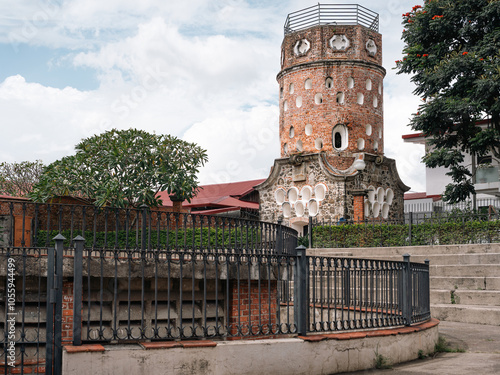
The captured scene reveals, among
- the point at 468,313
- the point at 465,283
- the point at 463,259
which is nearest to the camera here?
the point at 468,313

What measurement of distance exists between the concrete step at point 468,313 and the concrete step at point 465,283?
1.23 metres

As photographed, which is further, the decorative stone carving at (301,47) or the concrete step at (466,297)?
the decorative stone carving at (301,47)

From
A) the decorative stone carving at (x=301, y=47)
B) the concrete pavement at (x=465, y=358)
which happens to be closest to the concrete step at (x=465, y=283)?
the concrete pavement at (x=465, y=358)

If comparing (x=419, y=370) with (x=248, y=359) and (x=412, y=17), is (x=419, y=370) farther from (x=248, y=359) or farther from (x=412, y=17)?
(x=412, y=17)

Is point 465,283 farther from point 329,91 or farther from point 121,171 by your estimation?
point 329,91

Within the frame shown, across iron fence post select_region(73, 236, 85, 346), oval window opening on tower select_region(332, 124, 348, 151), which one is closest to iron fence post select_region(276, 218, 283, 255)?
iron fence post select_region(73, 236, 85, 346)

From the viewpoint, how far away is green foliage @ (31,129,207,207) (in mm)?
26125

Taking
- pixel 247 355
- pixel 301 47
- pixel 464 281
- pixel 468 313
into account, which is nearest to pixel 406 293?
pixel 247 355

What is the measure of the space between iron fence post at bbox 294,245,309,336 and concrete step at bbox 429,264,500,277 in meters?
9.64

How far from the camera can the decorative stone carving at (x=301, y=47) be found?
3484 centimetres

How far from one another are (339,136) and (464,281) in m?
19.0

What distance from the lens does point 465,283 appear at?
1627 cm

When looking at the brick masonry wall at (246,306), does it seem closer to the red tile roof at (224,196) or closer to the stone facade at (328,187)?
the stone facade at (328,187)

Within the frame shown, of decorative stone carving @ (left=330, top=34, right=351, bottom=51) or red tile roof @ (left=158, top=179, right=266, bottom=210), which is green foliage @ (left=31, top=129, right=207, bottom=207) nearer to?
red tile roof @ (left=158, top=179, right=266, bottom=210)
